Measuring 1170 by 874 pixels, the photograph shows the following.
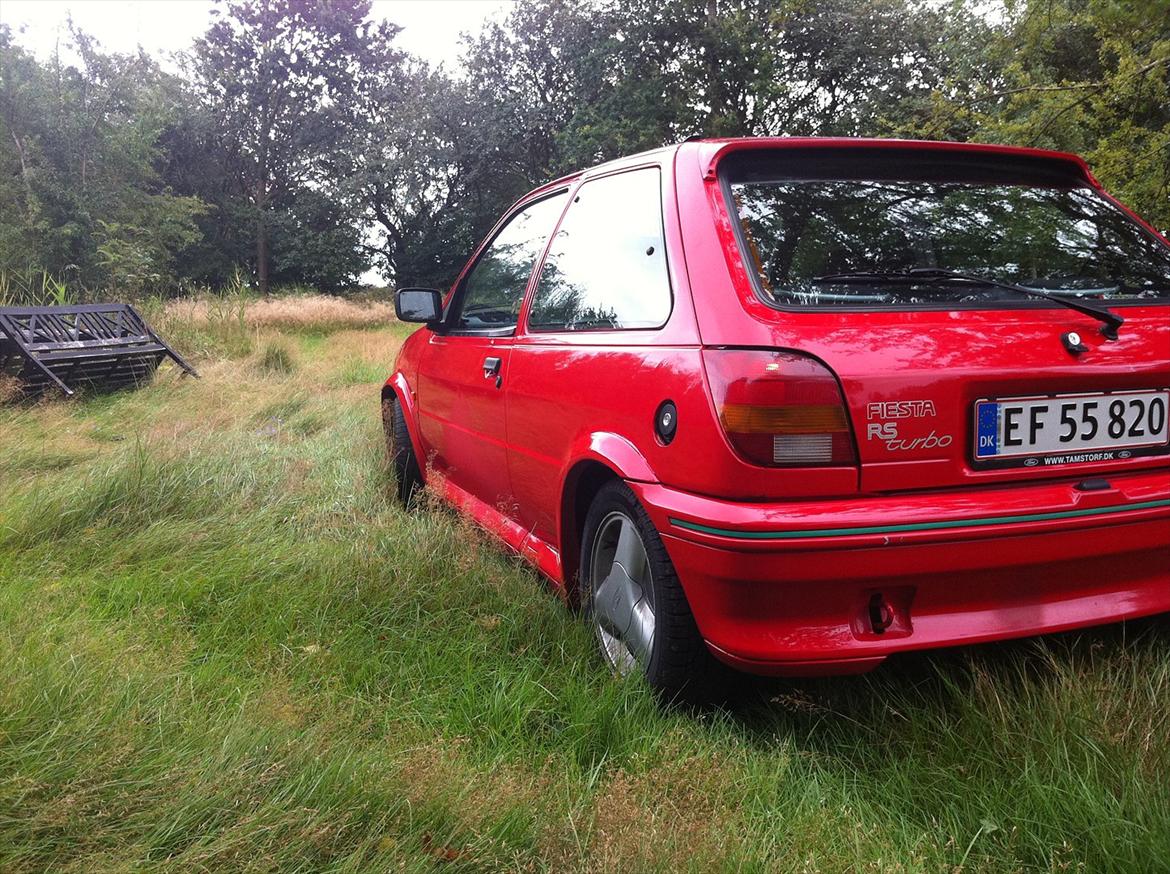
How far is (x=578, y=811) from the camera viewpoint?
1.82 m

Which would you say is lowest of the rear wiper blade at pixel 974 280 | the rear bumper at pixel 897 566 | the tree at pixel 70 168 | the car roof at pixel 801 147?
the rear bumper at pixel 897 566

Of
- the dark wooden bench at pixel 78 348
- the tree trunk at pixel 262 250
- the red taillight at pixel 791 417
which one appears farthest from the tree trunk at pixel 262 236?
the red taillight at pixel 791 417

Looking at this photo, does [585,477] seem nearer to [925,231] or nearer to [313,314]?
[925,231]

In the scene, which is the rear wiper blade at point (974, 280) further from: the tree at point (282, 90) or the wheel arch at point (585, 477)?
the tree at point (282, 90)

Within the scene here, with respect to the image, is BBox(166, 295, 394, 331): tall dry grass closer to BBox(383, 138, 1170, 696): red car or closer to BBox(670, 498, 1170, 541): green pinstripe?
BBox(383, 138, 1170, 696): red car

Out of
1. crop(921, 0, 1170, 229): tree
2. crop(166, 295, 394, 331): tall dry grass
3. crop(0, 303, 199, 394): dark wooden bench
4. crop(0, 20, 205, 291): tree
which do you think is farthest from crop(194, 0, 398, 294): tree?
crop(921, 0, 1170, 229): tree

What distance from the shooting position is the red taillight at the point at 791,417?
1.94 meters

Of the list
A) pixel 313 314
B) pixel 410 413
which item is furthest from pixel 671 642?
pixel 313 314

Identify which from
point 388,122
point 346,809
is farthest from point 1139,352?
point 388,122

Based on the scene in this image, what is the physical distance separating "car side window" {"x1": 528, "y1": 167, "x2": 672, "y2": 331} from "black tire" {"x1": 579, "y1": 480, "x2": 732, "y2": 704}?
0.52 metres

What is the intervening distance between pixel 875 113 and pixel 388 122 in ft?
63.0

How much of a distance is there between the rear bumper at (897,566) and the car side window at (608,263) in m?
0.66

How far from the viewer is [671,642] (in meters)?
2.21

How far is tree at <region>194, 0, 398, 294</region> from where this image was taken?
3869cm
